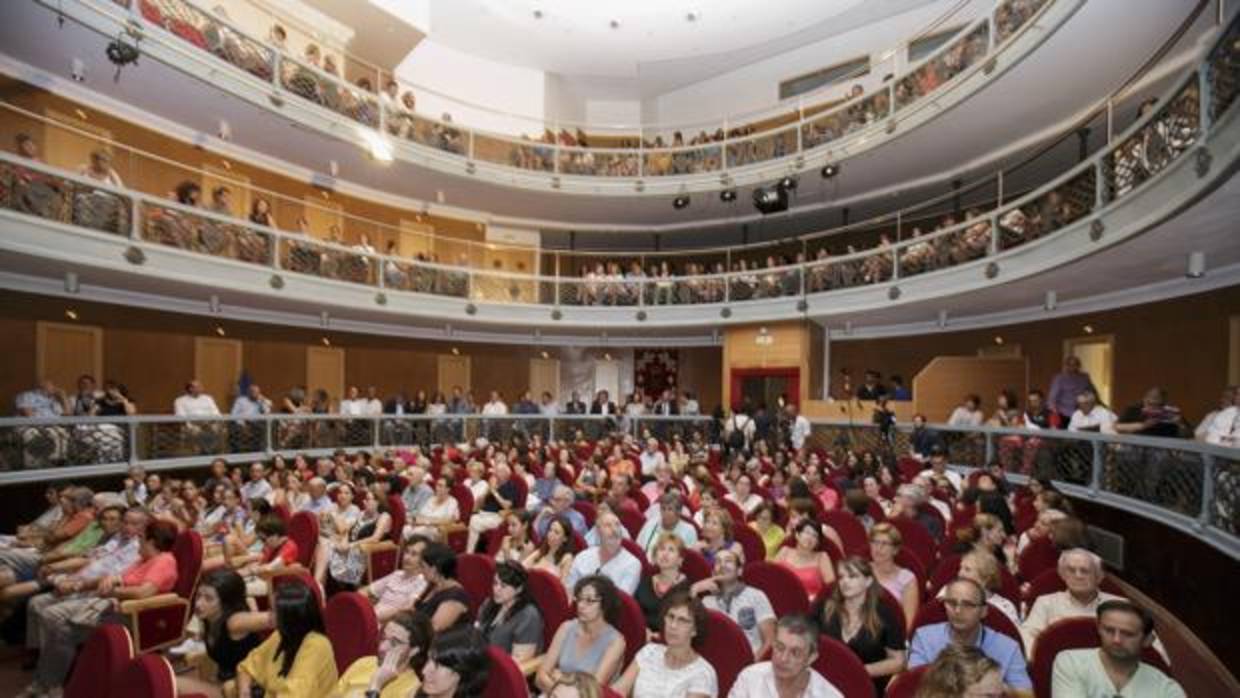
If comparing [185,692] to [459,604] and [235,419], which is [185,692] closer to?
[459,604]

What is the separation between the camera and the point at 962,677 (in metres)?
2.54

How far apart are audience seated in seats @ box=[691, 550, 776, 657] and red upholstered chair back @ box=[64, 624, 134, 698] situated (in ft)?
9.29

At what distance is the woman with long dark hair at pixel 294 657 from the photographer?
11.0ft

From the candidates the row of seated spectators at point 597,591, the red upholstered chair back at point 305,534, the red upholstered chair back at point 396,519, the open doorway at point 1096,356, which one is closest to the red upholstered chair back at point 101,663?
the row of seated spectators at point 597,591

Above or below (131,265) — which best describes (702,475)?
below

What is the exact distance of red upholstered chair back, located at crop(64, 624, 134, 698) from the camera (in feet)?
10.0

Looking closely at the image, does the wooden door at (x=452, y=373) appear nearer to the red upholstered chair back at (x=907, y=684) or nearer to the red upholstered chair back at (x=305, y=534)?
the red upholstered chair back at (x=305, y=534)

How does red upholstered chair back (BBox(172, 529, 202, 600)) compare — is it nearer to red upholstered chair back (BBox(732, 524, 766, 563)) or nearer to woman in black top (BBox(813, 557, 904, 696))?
red upholstered chair back (BBox(732, 524, 766, 563))

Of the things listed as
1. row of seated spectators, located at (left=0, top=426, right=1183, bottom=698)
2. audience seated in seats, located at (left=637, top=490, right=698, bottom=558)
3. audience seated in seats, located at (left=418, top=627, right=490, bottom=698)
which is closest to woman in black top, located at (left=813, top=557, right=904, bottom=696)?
row of seated spectators, located at (left=0, top=426, right=1183, bottom=698)

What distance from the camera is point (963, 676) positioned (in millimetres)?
2541

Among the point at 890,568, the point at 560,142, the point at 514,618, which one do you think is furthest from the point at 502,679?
the point at 560,142

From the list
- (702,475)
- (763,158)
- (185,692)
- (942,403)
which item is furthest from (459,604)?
(763,158)

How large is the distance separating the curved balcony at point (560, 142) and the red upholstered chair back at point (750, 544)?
8.01 metres

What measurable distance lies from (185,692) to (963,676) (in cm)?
357
